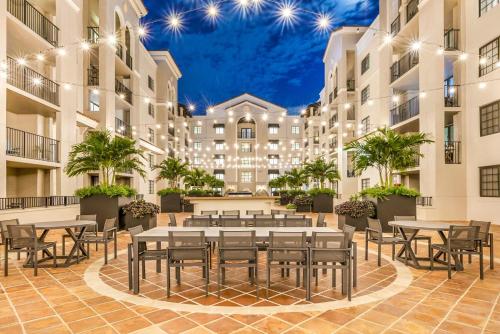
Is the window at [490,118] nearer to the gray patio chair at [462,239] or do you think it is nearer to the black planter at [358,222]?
the black planter at [358,222]

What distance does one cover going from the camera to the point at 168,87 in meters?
32.8

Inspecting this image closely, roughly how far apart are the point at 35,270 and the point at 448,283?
730cm

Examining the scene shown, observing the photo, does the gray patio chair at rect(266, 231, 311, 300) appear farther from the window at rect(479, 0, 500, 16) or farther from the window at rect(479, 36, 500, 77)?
the window at rect(479, 0, 500, 16)

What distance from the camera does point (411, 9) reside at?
56.4 ft

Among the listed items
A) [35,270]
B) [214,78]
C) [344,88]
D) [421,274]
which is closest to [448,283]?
[421,274]

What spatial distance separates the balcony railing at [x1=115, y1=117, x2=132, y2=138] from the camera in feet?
67.4

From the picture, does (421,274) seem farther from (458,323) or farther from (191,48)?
(191,48)

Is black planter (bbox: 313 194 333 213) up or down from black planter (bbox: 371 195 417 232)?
down

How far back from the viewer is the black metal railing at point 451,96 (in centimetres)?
1484

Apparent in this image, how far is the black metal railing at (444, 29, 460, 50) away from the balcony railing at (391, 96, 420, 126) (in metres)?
2.80

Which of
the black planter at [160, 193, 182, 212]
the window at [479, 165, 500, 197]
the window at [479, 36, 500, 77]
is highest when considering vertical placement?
the window at [479, 36, 500, 77]

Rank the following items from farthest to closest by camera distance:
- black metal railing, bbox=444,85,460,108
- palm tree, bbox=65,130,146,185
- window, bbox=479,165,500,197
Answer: black metal railing, bbox=444,85,460,108
window, bbox=479,165,500,197
palm tree, bbox=65,130,146,185

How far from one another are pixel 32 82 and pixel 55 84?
3.67 ft

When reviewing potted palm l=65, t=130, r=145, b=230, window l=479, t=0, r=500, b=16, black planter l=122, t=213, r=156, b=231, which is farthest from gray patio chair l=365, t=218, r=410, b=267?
window l=479, t=0, r=500, b=16
